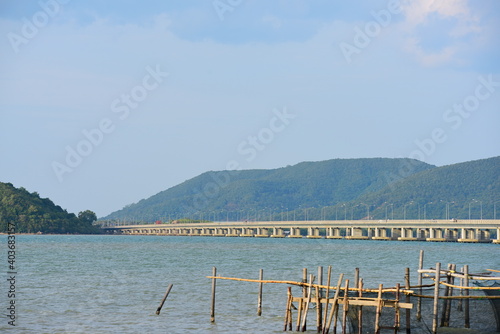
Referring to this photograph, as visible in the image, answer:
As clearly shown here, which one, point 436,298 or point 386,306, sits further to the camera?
point 436,298

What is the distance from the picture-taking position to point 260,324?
3341 centimetres

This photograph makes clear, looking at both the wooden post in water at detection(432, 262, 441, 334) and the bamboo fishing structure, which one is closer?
the wooden post in water at detection(432, 262, 441, 334)

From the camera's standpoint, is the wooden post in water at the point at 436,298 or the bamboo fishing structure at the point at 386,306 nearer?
the wooden post in water at the point at 436,298

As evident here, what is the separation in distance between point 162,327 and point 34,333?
200 inches

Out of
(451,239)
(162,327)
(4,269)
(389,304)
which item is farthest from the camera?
(451,239)

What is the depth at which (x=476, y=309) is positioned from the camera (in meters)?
30.0

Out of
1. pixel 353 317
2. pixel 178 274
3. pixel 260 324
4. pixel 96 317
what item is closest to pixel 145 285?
pixel 178 274

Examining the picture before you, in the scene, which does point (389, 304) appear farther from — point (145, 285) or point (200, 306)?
point (145, 285)

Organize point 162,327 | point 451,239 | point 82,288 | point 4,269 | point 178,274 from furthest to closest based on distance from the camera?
point 451,239 → point 4,269 → point 178,274 → point 82,288 → point 162,327

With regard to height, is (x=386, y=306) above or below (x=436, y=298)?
below

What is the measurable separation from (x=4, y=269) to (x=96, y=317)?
3370cm

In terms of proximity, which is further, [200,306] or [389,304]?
[200,306]

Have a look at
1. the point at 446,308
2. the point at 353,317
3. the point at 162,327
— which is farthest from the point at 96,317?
the point at 446,308

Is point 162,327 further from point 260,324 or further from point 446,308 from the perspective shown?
point 446,308
